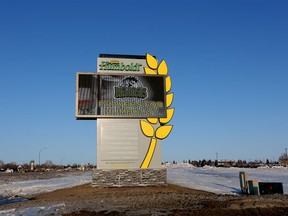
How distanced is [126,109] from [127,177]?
597cm

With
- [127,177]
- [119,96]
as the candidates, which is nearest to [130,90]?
[119,96]

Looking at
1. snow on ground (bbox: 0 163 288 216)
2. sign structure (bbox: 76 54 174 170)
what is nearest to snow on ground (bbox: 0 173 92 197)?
snow on ground (bbox: 0 163 288 216)

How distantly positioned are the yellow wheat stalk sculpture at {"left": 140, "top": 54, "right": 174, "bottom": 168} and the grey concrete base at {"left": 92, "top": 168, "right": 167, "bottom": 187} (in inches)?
33.6

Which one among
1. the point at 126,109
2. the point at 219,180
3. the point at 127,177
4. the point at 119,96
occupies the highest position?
the point at 119,96

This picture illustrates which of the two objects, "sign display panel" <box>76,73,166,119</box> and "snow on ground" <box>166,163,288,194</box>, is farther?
"sign display panel" <box>76,73,166,119</box>

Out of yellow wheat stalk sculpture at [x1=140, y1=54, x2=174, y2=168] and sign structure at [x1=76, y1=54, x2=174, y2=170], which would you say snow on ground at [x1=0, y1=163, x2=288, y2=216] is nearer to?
yellow wheat stalk sculpture at [x1=140, y1=54, x2=174, y2=168]

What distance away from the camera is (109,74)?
88.0 feet

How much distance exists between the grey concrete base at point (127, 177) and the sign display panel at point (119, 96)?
4.82 metres

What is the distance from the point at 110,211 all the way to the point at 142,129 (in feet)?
43.2

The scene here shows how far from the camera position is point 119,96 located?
26500 millimetres

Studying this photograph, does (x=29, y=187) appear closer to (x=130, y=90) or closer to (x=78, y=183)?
(x=78, y=183)

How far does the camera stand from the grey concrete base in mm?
25328

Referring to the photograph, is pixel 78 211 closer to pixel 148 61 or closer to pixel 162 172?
pixel 162 172

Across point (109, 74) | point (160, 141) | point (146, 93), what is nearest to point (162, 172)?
point (160, 141)
